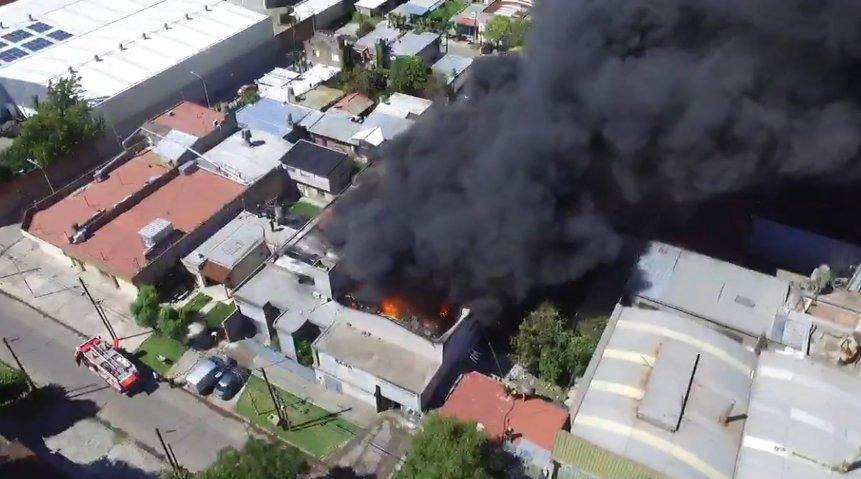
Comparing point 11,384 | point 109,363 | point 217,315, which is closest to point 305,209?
point 217,315

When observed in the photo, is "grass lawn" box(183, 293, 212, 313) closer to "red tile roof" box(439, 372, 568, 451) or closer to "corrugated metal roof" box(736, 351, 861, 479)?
"red tile roof" box(439, 372, 568, 451)

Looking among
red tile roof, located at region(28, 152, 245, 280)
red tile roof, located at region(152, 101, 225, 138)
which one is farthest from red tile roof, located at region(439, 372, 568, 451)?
red tile roof, located at region(152, 101, 225, 138)

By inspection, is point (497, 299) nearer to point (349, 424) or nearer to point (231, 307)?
point (349, 424)

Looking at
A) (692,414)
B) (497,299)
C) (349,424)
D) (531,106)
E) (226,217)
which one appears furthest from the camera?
(226,217)

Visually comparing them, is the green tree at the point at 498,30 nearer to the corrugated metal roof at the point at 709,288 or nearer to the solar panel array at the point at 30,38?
the corrugated metal roof at the point at 709,288

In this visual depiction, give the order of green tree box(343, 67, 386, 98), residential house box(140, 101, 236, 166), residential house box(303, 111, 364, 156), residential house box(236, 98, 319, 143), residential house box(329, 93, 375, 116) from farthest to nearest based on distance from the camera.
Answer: green tree box(343, 67, 386, 98) → residential house box(329, 93, 375, 116) → residential house box(236, 98, 319, 143) → residential house box(303, 111, 364, 156) → residential house box(140, 101, 236, 166)

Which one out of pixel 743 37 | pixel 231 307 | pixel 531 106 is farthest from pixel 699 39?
pixel 231 307

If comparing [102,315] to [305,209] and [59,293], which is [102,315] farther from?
[305,209]
